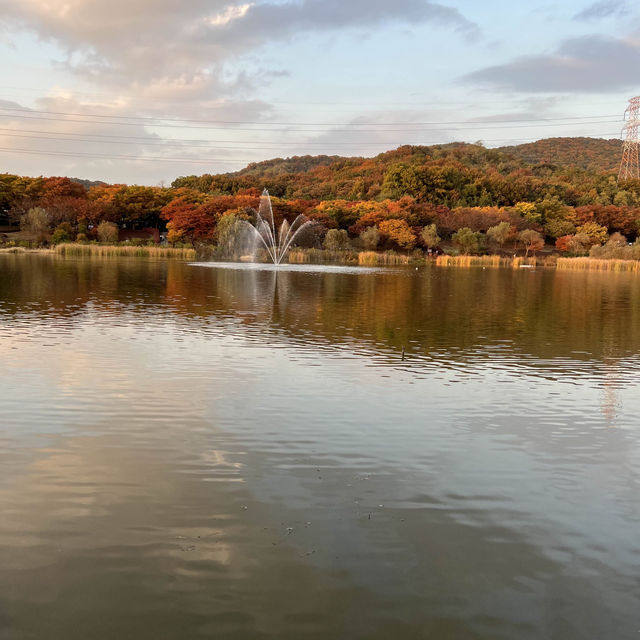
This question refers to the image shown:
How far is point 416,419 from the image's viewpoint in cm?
A: 945

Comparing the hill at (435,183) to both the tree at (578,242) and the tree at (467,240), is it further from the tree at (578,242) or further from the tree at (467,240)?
the tree at (467,240)

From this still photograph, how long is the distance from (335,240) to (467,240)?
765 inches

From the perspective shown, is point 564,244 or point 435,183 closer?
point 564,244

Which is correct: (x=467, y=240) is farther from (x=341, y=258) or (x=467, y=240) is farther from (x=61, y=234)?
(x=61, y=234)

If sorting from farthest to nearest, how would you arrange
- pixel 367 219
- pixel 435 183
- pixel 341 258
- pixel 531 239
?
pixel 435 183
pixel 531 239
pixel 367 219
pixel 341 258

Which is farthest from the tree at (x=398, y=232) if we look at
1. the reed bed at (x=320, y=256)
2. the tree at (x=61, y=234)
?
the tree at (x=61, y=234)

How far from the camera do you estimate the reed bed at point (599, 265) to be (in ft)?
200

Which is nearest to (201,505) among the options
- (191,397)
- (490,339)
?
(191,397)

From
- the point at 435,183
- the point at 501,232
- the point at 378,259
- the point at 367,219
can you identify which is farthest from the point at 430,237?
the point at 435,183

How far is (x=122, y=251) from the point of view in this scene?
209 feet

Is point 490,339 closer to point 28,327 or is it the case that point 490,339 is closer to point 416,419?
point 416,419

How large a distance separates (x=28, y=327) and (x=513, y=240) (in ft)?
274

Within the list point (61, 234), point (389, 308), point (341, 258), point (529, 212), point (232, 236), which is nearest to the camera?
point (389, 308)

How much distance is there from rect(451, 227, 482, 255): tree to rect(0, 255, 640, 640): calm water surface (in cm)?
6997
